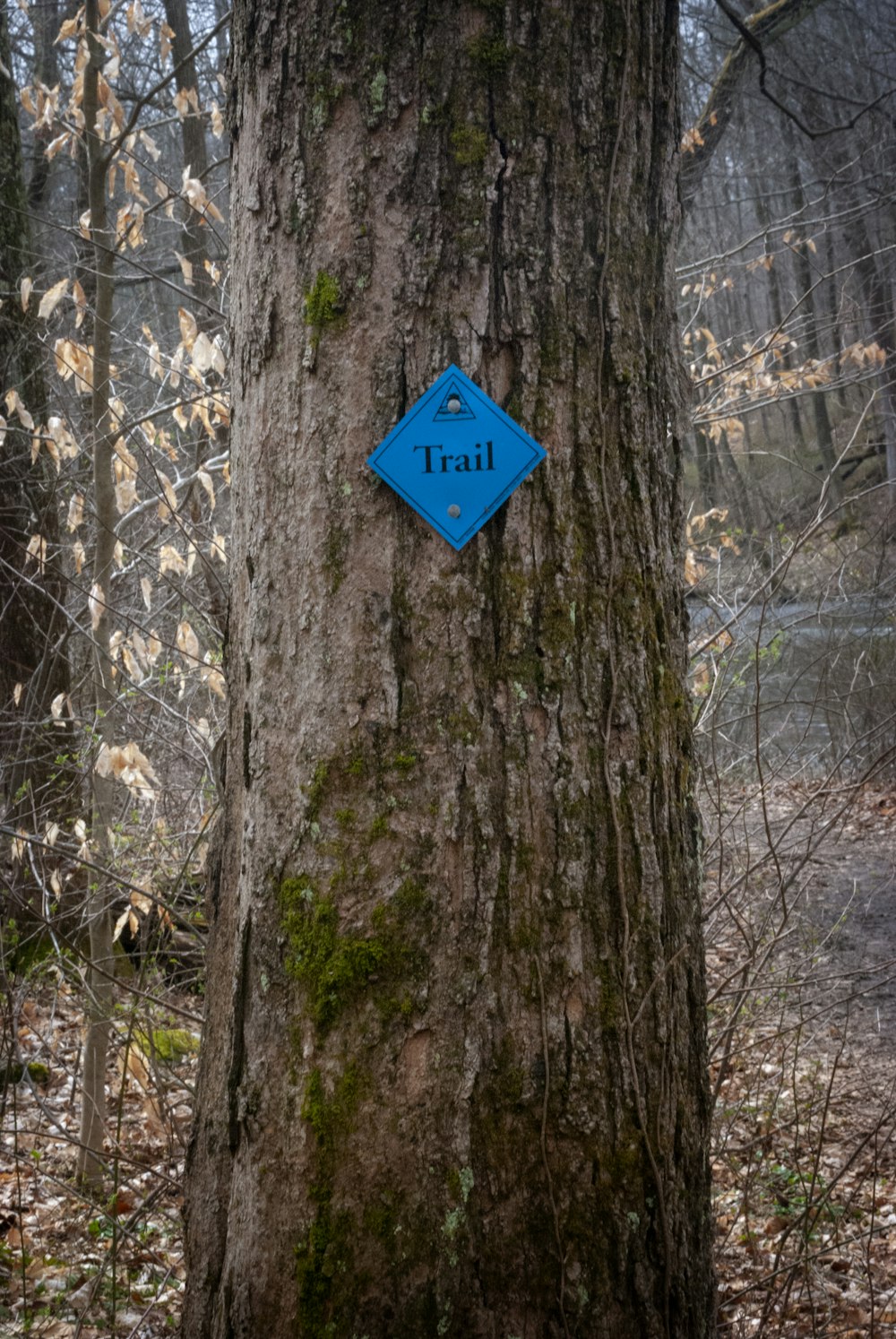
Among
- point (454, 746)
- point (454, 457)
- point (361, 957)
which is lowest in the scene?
point (361, 957)

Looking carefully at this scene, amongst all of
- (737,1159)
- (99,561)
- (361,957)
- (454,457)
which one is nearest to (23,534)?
(99,561)

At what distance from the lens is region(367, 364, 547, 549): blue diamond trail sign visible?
5.19ft

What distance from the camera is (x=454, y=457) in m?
1.58

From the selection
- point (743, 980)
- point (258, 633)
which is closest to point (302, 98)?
point (258, 633)

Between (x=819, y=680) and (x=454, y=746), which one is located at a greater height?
(x=819, y=680)

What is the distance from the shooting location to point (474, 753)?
1.55 metres

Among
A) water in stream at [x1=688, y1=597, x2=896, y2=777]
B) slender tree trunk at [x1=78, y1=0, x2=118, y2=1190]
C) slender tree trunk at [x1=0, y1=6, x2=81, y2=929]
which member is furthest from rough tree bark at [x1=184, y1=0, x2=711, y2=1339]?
water in stream at [x1=688, y1=597, x2=896, y2=777]

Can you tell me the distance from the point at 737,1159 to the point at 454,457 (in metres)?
3.43

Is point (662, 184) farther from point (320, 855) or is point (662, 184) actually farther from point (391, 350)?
point (320, 855)

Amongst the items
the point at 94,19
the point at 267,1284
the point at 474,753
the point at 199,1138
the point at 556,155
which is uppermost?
the point at 94,19

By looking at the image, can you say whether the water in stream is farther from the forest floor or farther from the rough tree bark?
the rough tree bark

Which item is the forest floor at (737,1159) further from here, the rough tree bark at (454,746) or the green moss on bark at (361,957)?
the green moss on bark at (361,957)

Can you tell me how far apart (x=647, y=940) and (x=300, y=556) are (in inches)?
31.6

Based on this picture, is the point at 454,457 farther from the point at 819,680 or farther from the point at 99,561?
the point at 819,680
